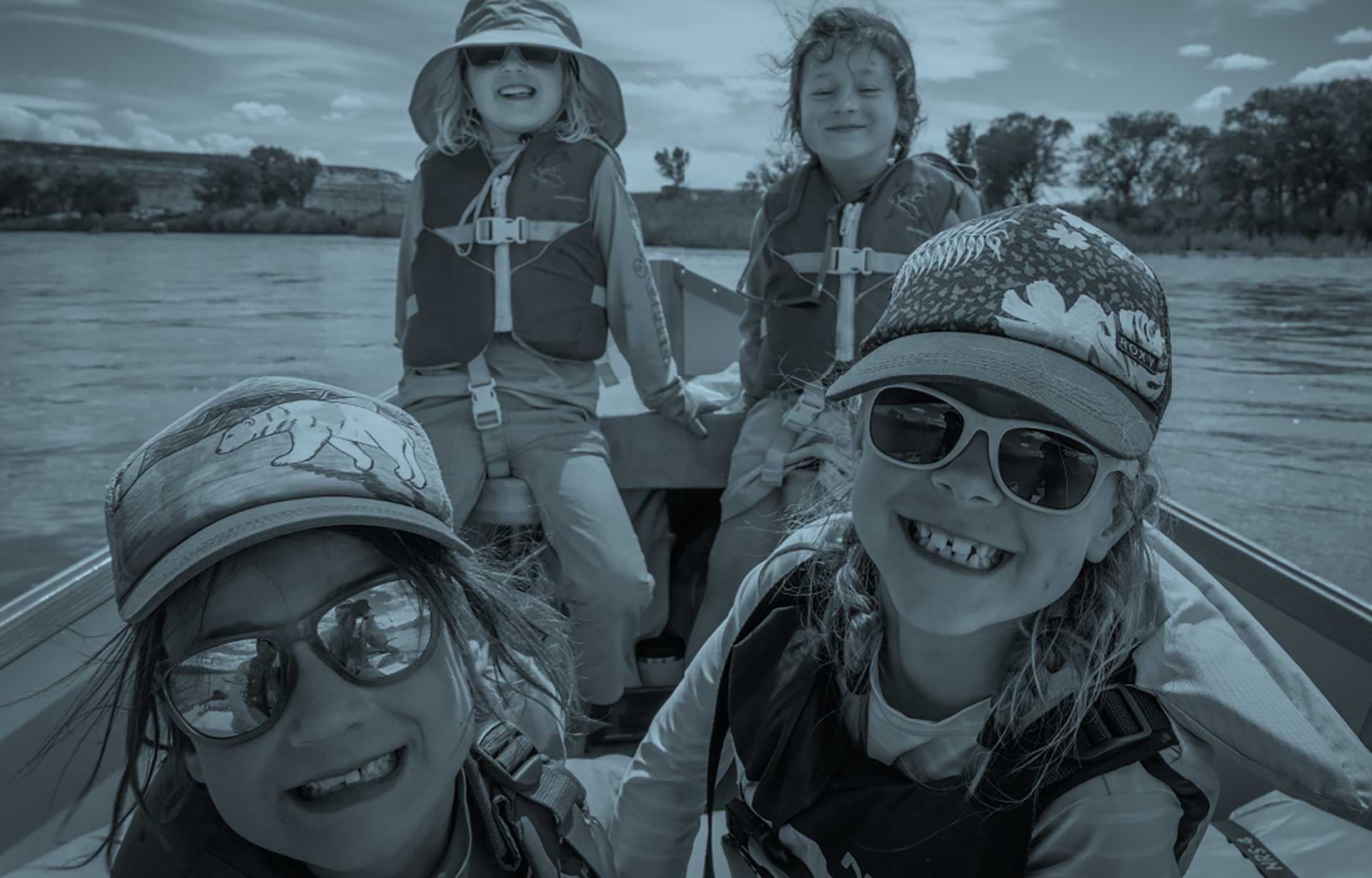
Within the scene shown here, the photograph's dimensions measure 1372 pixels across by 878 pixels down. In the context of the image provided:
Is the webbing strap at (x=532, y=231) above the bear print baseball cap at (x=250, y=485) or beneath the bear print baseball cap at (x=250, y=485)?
above

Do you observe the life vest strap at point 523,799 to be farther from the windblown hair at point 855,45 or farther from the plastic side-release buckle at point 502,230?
the windblown hair at point 855,45

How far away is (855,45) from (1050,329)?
1656 millimetres

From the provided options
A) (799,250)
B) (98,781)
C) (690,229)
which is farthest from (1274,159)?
(98,781)

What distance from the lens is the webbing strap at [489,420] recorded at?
7.82 feet

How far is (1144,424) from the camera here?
98 cm

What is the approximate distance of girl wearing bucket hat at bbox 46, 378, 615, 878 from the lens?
0.87m

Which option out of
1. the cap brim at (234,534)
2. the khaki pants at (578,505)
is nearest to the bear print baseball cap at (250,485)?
the cap brim at (234,534)

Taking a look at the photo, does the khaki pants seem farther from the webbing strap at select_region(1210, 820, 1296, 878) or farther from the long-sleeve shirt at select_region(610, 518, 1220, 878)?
the webbing strap at select_region(1210, 820, 1296, 878)

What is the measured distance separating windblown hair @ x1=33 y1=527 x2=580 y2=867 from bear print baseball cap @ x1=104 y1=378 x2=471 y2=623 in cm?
5

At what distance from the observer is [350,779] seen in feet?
3.00

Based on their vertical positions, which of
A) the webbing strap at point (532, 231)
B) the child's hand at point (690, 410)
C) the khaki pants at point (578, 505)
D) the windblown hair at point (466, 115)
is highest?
the windblown hair at point (466, 115)

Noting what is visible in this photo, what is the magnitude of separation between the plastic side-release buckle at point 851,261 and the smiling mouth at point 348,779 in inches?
71.4

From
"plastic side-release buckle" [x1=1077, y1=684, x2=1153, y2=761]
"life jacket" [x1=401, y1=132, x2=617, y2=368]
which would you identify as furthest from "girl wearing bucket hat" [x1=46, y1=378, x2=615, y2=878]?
"life jacket" [x1=401, y1=132, x2=617, y2=368]

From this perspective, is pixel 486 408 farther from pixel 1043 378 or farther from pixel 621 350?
pixel 1043 378
